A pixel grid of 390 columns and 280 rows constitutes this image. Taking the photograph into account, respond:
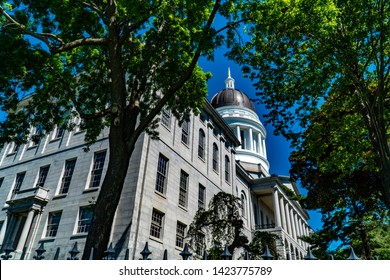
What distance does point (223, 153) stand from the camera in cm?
3356

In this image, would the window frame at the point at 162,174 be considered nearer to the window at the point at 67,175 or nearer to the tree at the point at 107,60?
the window at the point at 67,175

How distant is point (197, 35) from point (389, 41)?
8.01m

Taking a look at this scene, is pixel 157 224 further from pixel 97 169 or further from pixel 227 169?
pixel 227 169

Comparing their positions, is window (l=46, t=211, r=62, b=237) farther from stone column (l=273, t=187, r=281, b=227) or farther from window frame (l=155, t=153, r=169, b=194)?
stone column (l=273, t=187, r=281, b=227)

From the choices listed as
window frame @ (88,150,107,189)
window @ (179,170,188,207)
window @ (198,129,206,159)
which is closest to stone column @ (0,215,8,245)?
window frame @ (88,150,107,189)

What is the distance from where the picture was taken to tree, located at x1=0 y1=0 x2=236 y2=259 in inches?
323

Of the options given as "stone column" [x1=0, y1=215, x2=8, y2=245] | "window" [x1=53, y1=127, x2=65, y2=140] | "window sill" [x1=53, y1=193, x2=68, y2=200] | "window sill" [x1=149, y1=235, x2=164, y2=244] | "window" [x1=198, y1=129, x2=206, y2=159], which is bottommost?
"window sill" [x1=149, y1=235, x2=164, y2=244]

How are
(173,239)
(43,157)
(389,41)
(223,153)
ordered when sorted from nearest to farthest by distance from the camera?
(389,41) < (173,239) < (43,157) < (223,153)

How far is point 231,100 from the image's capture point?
7338cm

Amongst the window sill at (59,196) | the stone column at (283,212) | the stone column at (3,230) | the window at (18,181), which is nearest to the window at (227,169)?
the stone column at (283,212)

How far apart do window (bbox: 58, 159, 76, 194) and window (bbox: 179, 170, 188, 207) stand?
28.8ft

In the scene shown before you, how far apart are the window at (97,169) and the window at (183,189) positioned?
6520 millimetres
